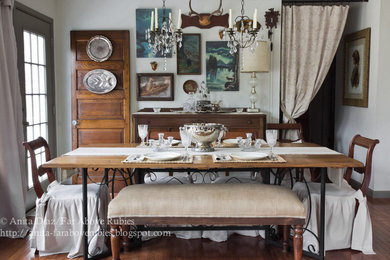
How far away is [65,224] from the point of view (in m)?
3.31

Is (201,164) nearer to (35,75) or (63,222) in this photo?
(63,222)

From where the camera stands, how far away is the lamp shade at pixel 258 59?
508 centimetres

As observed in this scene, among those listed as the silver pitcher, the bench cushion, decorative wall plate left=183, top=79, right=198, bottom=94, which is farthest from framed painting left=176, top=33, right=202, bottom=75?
the bench cushion

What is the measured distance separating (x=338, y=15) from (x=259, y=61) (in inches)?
47.1

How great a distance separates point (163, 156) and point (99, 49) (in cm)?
277

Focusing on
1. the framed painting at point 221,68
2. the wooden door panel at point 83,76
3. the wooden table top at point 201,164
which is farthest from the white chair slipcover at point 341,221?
the wooden door panel at point 83,76

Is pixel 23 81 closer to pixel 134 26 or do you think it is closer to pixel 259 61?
pixel 134 26

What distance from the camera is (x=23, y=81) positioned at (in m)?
4.38

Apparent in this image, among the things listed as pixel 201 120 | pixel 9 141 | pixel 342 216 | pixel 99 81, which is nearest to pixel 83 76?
pixel 99 81

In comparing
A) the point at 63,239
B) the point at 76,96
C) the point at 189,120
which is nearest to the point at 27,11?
the point at 76,96

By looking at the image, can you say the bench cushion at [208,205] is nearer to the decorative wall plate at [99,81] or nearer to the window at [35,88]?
the window at [35,88]

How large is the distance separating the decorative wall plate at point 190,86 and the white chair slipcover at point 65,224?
2.43 meters

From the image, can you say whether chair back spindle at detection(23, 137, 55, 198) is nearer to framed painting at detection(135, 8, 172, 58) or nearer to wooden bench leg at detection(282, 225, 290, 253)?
wooden bench leg at detection(282, 225, 290, 253)

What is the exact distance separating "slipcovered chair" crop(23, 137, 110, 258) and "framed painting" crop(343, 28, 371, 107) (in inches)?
136
